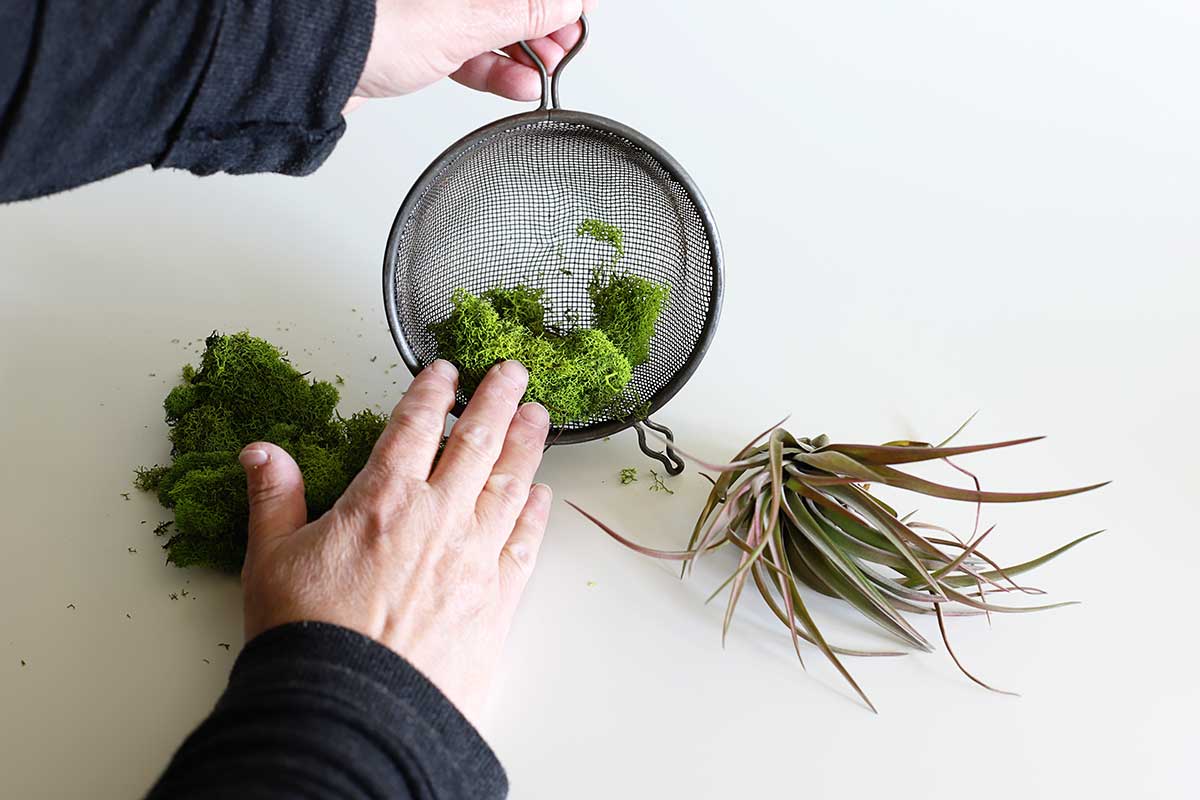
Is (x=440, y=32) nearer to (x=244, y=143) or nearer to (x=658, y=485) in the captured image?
(x=244, y=143)

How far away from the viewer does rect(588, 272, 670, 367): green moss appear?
4.10 ft

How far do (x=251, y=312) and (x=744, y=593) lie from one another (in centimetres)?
79

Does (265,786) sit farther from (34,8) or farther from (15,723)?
(34,8)

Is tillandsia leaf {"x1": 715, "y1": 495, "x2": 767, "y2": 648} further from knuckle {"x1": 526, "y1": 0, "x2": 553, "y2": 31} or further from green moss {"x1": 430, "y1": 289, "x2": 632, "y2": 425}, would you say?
knuckle {"x1": 526, "y1": 0, "x2": 553, "y2": 31}

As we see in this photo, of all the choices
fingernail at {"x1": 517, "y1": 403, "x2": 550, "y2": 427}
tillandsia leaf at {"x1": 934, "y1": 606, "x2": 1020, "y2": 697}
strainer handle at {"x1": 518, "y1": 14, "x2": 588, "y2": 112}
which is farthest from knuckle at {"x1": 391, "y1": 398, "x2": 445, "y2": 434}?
tillandsia leaf at {"x1": 934, "y1": 606, "x2": 1020, "y2": 697}

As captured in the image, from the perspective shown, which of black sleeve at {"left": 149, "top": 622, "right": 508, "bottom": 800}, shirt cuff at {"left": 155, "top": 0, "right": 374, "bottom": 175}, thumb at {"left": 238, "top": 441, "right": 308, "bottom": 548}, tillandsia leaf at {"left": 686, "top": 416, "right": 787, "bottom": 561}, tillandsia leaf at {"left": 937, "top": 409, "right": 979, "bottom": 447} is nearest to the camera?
black sleeve at {"left": 149, "top": 622, "right": 508, "bottom": 800}

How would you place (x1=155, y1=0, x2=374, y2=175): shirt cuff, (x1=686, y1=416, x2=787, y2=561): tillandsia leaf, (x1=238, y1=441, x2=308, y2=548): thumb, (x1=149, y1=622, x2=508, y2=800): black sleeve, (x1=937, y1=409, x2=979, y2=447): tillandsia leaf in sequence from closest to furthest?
(x1=149, y1=622, x2=508, y2=800): black sleeve < (x1=155, y1=0, x2=374, y2=175): shirt cuff < (x1=238, y1=441, x2=308, y2=548): thumb < (x1=686, y1=416, x2=787, y2=561): tillandsia leaf < (x1=937, y1=409, x2=979, y2=447): tillandsia leaf

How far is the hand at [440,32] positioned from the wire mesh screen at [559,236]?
0.13m

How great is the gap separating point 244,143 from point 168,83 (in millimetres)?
110

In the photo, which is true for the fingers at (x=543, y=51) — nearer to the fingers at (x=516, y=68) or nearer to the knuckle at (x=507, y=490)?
the fingers at (x=516, y=68)

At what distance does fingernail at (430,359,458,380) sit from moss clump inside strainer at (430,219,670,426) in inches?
0.6

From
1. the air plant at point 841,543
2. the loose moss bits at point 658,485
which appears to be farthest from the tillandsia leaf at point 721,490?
the loose moss bits at point 658,485

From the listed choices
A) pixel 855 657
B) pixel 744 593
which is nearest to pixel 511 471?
pixel 744 593

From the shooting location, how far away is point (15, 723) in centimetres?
103
